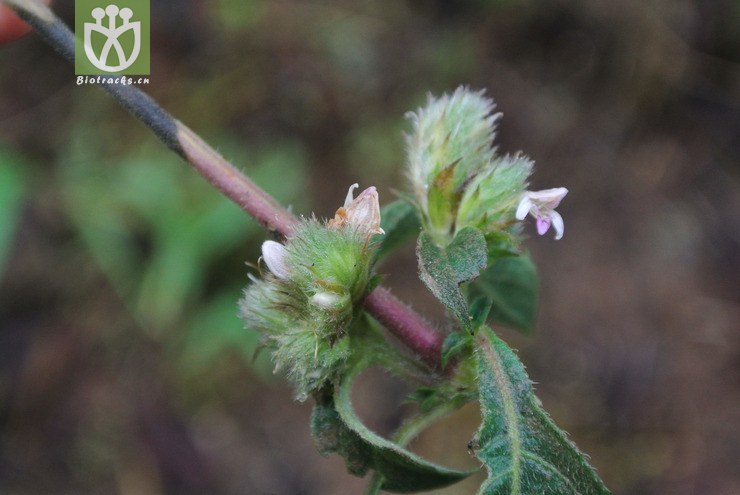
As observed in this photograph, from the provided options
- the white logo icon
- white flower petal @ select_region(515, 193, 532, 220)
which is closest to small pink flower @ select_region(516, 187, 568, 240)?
white flower petal @ select_region(515, 193, 532, 220)

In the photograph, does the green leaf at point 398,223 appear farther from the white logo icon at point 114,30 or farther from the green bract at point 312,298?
the white logo icon at point 114,30

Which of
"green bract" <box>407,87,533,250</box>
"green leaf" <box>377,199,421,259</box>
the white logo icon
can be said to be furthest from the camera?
the white logo icon

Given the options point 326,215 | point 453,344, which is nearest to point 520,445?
point 453,344

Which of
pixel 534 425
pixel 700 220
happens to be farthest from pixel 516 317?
pixel 700 220

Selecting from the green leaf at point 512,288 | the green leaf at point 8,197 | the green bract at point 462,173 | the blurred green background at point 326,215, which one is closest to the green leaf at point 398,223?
the green bract at point 462,173

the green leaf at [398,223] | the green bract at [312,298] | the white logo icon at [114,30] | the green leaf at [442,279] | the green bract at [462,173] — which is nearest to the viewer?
the green leaf at [442,279]

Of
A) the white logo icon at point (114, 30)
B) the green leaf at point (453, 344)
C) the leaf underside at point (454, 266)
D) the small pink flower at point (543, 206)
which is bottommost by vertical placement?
the green leaf at point (453, 344)

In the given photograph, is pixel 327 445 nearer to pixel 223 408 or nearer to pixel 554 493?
pixel 554 493

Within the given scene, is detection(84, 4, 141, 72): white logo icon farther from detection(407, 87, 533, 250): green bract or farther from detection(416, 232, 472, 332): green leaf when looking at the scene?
detection(416, 232, 472, 332): green leaf
